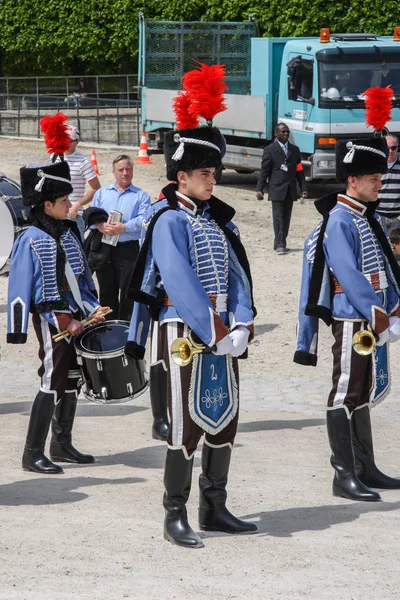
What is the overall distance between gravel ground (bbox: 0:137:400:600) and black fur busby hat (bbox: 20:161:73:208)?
1.58 m

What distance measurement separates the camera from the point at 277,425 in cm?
838

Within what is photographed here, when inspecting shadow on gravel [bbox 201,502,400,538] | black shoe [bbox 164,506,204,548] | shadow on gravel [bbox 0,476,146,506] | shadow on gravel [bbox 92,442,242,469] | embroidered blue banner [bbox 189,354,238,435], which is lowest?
shadow on gravel [bbox 92,442,242,469]

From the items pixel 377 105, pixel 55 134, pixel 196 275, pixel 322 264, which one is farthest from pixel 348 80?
pixel 196 275

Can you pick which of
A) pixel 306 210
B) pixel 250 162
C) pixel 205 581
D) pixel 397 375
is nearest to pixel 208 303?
pixel 205 581

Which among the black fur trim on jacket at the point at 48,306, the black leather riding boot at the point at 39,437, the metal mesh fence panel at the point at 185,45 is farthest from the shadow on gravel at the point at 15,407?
the metal mesh fence panel at the point at 185,45

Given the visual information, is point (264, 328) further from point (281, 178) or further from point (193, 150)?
point (193, 150)

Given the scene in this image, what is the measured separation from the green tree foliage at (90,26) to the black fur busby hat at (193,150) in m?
26.8

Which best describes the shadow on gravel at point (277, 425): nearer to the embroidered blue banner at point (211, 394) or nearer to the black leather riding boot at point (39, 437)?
the black leather riding boot at point (39, 437)

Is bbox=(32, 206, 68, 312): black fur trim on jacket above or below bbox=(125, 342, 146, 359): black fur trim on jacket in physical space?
above

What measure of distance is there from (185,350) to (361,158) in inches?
62.7

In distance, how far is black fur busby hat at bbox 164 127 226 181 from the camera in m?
5.52

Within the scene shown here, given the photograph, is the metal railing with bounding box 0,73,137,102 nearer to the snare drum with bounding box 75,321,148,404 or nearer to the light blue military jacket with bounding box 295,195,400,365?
the snare drum with bounding box 75,321,148,404

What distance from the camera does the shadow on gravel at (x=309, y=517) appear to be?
5703 millimetres

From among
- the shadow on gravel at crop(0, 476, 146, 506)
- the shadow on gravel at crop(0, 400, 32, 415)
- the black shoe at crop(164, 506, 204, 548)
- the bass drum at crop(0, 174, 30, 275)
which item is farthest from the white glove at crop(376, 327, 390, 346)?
the bass drum at crop(0, 174, 30, 275)
